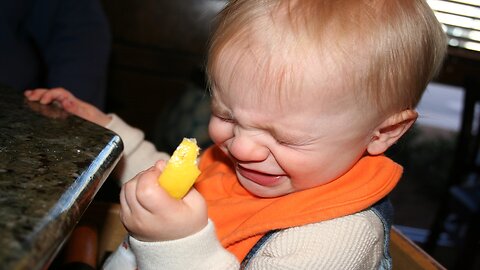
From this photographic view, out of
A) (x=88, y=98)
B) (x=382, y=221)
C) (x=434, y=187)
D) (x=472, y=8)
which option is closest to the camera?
(x=382, y=221)

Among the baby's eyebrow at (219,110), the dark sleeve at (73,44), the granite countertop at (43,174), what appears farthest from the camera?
the dark sleeve at (73,44)

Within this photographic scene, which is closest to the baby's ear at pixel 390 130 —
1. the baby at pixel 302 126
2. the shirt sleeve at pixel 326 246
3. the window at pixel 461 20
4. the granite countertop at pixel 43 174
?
the baby at pixel 302 126

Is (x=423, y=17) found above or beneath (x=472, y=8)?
above

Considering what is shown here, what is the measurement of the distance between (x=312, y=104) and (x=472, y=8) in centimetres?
253

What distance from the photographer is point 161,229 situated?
2.06 ft

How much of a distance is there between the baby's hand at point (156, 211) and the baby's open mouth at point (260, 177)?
12 centimetres

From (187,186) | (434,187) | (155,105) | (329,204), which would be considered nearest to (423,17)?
(329,204)

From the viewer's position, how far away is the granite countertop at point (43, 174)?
0.37 m

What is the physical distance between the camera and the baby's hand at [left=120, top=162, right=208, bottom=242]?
1.96 feet

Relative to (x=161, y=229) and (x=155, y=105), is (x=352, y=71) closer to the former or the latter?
(x=161, y=229)

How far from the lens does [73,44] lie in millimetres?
1718

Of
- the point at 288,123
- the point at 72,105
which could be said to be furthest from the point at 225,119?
the point at 72,105

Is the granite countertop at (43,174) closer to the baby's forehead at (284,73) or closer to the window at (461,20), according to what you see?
the baby's forehead at (284,73)

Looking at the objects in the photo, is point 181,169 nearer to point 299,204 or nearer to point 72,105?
point 299,204
